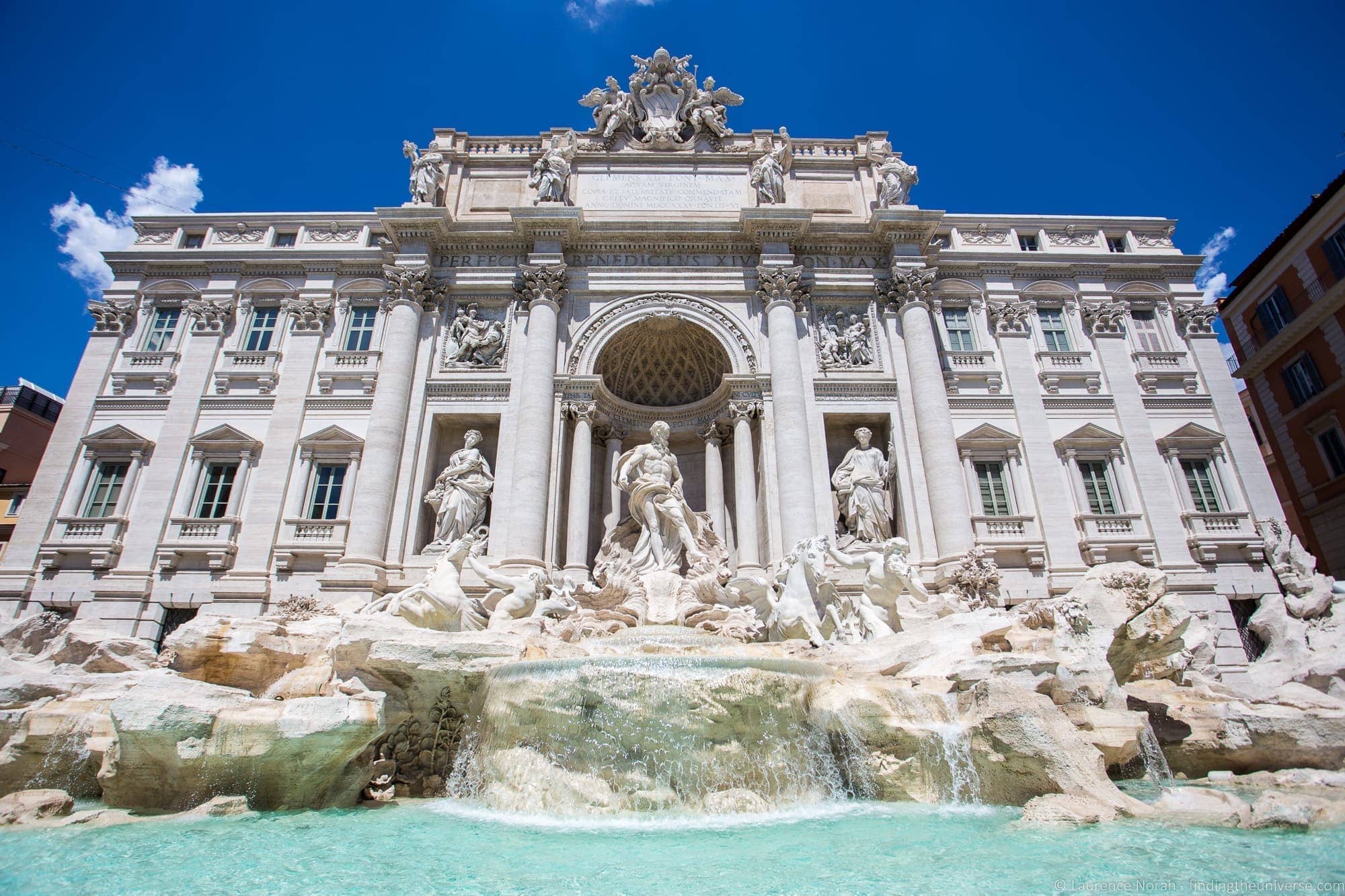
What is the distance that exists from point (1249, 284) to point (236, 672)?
112 ft

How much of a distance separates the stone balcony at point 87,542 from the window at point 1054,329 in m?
26.5

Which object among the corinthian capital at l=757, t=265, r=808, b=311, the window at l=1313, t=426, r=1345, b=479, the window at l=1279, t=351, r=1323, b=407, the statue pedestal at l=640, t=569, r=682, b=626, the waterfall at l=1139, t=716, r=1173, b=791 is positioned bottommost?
the waterfall at l=1139, t=716, r=1173, b=791

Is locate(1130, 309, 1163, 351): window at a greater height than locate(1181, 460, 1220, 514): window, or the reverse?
locate(1130, 309, 1163, 351): window

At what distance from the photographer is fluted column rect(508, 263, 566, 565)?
1688 centimetres

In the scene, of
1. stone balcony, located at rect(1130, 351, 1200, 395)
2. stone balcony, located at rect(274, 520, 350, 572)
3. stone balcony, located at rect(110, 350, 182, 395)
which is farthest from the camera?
stone balcony, located at rect(1130, 351, 1200, 395)

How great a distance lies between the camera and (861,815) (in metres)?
7.80

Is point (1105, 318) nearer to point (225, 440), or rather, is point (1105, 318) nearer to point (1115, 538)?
point (1115, 538)

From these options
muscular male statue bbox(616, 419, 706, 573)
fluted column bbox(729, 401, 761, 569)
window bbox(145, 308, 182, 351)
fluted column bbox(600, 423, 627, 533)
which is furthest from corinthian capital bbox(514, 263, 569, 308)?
window bbox(145, 308, 182, 351)

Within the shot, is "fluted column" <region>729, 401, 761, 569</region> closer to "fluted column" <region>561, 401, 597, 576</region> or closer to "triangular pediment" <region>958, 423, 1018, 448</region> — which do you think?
"fluted column" <region>561, 401, 597, 576</region>

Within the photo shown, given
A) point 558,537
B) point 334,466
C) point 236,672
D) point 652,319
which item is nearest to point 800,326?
point 652,319

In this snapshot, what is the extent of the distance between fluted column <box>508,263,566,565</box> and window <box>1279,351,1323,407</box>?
82.7ft

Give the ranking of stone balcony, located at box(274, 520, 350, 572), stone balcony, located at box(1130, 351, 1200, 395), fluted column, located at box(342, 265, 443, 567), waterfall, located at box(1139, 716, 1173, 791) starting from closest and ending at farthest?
waterfall, located at box(1139, 716, 1173, 791) < fluted column, located at box(342, 265, 443, 567) < stone balcony, located at box(274, 520, 350, 572) < stone balcony, located at box(1130, 351, 1200, 395)

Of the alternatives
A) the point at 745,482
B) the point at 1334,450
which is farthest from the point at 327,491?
the point at 1334,450

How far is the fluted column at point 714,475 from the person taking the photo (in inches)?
748
